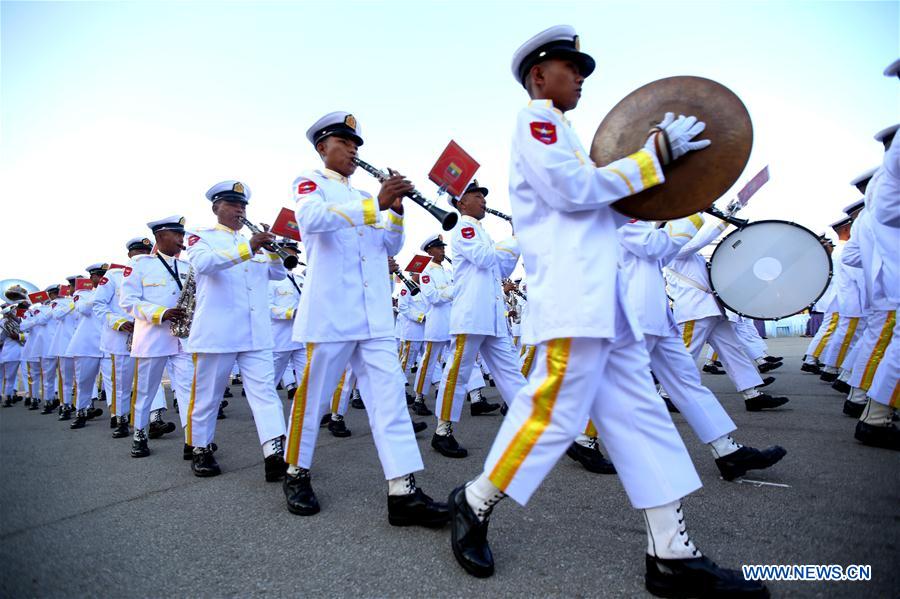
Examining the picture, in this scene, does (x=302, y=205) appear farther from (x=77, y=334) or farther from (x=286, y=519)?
(x=77, y=334)

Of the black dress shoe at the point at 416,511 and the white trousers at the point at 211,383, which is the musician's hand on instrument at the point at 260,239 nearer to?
the white trousers at the point at 211,383

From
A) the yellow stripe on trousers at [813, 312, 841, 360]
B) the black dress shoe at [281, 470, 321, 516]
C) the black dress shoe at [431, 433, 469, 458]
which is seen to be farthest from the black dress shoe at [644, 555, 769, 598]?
the yellow stripe on trousers at [813, 312, 841, 360]

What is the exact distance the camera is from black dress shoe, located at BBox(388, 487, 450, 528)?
2.72m

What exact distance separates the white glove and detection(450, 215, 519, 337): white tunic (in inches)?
111

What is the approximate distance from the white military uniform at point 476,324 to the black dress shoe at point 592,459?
893mm

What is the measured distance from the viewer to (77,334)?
882cm

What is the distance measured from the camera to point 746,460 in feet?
10.4

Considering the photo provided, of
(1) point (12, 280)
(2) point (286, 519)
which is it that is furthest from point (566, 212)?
(1) point (12, 280)

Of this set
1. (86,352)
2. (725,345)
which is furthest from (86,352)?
(725,345)

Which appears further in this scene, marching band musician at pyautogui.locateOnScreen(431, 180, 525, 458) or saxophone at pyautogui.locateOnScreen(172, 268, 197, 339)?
saxophone at pyautogui.locateOnScreen(172, 268, 197, 339)

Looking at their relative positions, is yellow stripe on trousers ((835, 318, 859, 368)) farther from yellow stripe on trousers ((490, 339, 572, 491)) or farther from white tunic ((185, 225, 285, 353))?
white tunic ((185, 225, 285, 353))

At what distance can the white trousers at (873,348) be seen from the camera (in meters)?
4.52

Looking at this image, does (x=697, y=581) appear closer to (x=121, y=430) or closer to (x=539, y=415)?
(x=539, y=415)

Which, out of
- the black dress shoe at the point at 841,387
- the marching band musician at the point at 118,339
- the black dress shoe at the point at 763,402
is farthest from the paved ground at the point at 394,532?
the black dress shoe at the point at 841,387
